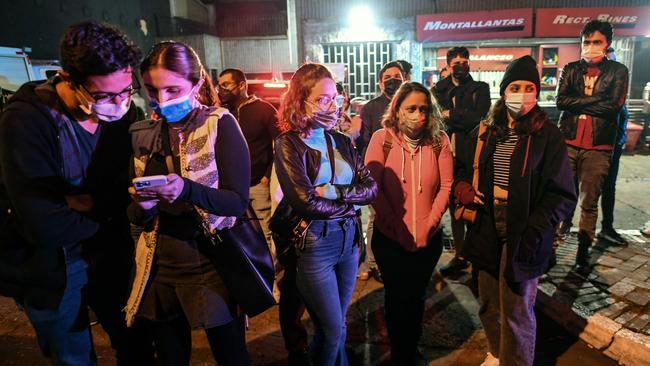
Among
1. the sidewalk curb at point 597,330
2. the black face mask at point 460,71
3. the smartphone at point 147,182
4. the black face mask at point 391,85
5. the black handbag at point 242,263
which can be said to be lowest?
the sidewalk curb at point 597,330

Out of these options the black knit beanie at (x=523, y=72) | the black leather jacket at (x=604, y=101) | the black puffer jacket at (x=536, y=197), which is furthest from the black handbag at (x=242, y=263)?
the black leather jacket at (x=604, y=101)

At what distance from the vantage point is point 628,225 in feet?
19.9

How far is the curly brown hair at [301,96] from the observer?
2684mm

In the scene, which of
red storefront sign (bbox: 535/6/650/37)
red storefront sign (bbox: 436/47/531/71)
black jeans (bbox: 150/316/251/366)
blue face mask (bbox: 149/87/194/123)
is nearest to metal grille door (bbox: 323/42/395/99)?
red storefront sign (bbox: 436/47/531/71)

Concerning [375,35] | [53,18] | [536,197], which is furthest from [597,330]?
[53,18]

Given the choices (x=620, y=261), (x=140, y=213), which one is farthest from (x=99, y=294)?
(x=620, y=261)

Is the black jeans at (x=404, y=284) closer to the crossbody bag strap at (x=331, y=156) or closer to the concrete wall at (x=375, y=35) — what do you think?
the crossbody bag strap at (x=331, y=156)

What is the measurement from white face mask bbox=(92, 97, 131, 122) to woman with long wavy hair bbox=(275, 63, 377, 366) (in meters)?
0.89

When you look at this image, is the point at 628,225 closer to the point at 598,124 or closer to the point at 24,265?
the point at 598,124

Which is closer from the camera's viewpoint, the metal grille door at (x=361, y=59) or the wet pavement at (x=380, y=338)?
the wet pavement at (x=380, y=338)

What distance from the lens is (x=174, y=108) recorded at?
212cm

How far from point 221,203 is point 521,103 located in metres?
2.03

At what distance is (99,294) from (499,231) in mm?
2483

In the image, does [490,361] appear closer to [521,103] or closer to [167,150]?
[521,103]
